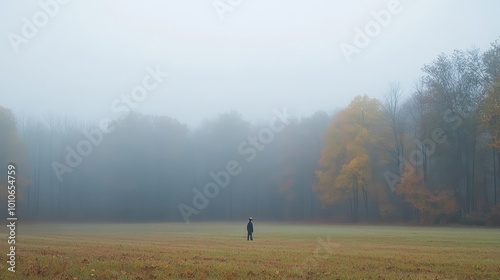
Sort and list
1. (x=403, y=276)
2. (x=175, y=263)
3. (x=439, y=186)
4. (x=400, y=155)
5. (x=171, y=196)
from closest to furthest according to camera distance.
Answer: (x=403, y=276) < (x=175, y=263) < (x=439, y=186) < (x=400, y=155) < (x=171, y=196)

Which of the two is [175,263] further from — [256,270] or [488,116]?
[488,116]

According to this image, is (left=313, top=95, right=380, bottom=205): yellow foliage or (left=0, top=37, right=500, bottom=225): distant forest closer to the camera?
(left=0, top=37, right=500, bottom=225): distant forest

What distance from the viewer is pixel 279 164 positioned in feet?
333

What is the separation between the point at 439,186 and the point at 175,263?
6306cm

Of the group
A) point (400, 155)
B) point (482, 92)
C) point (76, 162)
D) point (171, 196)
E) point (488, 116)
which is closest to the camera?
point (488, 116)

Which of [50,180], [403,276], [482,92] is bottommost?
[403,276]

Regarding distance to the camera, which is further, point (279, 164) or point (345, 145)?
point (279, 164)

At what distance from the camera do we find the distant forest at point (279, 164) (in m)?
72.1

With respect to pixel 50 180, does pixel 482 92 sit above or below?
above

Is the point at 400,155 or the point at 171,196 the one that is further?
the point at 171,196

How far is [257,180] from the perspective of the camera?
105 m

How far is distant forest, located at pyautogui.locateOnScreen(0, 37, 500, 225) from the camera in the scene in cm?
7206

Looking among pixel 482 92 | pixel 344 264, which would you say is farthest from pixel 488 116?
pixel 344 264

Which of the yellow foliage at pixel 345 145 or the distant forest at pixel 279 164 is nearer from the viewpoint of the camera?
the distant forest at pixel 279 164
